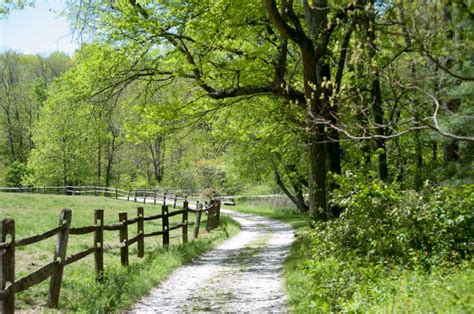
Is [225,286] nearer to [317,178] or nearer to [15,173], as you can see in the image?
[317,178]

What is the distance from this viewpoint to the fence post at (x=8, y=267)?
6123 millimetres

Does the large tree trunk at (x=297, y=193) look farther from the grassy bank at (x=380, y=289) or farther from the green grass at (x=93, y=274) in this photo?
the grassy bank at (x=380, y=289)

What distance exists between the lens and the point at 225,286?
10.1m

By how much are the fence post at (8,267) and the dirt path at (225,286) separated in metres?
2.25

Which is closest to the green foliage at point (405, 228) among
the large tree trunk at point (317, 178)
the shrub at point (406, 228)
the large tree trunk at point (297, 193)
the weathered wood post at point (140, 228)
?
the shrub at point (406, 228)

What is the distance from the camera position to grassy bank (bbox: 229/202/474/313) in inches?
196

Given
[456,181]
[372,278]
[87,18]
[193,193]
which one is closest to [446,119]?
[456,181]

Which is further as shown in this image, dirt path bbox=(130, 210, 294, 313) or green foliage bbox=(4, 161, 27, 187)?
green foliage bbox=(4, 161, 27, 187)

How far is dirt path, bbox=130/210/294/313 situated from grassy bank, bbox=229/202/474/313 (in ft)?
2.51

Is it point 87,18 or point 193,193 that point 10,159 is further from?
point 87,18

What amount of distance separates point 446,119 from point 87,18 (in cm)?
847

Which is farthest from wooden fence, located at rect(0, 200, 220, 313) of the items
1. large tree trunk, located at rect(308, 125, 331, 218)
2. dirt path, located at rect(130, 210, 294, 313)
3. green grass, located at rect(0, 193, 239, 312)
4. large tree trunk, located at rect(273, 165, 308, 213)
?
large tree trunk, located at rect(273, 165, 308, 213)

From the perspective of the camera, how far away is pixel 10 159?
59.4 metres

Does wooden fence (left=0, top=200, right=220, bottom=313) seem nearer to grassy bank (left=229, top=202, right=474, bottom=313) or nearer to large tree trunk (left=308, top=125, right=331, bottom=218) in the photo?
grassy bank (left=229, top=202, right=474, bottom=313)
